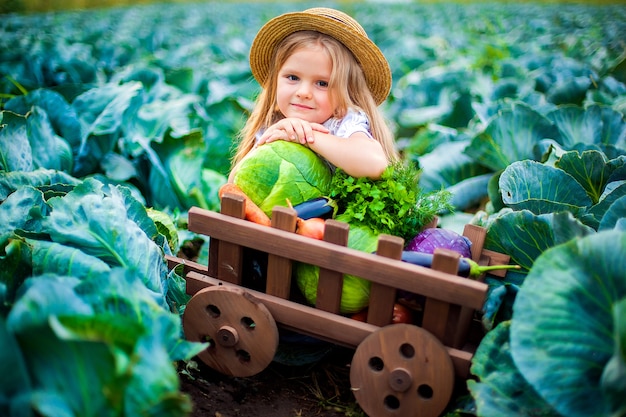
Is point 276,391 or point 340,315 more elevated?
point 340,315

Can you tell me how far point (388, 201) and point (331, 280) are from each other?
0.37 meters

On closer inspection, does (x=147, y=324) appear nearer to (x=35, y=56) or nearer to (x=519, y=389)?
(x=519, y=389)

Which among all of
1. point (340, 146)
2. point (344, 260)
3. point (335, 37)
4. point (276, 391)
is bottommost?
point (276, 391)

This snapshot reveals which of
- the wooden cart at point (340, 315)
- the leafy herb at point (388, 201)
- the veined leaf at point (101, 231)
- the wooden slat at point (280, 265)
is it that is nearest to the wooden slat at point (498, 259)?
the wooden cart at point (340, 315)

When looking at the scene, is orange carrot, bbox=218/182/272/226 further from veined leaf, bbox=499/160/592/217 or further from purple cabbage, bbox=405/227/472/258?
veined leaf, bbox=499/160/592/217

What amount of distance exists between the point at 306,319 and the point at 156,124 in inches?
87.9

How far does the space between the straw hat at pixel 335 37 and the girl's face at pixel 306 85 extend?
100 millimetres

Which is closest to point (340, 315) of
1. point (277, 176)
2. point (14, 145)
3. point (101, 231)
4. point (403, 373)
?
point (403, 373)

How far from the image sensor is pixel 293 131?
207 cm

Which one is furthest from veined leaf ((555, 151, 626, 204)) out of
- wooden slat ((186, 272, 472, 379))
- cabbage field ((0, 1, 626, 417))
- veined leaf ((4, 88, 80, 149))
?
veined leaf ((4, 88, 80, 149))

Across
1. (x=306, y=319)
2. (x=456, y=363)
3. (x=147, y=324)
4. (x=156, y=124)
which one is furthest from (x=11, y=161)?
(x=456, y=363)

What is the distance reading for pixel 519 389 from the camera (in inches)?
60.9

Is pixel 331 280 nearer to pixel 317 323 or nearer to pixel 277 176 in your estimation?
pixel 317 323

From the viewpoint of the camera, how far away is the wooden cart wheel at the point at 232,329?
74.3 inches
